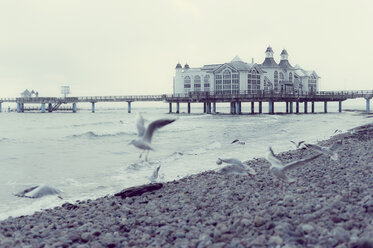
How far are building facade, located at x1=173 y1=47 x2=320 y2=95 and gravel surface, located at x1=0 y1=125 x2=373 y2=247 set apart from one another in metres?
47.6

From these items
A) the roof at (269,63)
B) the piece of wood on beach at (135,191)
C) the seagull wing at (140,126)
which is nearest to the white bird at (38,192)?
the piece of wood on beach at (135,191)

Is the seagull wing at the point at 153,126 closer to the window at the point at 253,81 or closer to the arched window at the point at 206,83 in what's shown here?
the window at the point at 253,81

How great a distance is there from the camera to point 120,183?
31.0 ft

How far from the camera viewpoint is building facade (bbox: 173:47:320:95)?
54938 mm

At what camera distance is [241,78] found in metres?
54.3

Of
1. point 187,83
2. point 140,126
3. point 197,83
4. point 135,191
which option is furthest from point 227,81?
point 140,126

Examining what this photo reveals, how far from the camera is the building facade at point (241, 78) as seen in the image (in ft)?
180

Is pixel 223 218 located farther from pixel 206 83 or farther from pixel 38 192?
pixel 206 83

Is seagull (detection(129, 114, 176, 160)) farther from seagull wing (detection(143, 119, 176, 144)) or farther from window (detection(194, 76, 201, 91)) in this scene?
window (detection(194, 76, 201, 91))

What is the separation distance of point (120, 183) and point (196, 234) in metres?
5.37

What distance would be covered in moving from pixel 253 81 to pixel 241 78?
266cm

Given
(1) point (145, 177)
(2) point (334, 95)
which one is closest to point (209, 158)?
(1) point (145, 177)

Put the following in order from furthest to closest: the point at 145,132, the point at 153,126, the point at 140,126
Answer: the point at 140,126
the point at 145,132
the point at 153,126

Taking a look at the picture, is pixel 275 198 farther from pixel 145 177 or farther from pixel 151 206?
pixel 145 177
